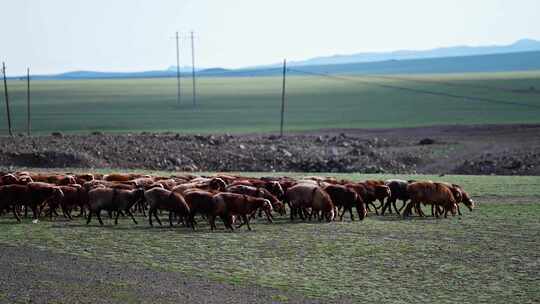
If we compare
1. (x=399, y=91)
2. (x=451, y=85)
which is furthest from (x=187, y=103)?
(x=451, y=85)

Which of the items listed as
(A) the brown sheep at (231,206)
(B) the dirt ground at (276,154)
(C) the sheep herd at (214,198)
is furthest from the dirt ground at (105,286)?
(B) the dirt ground at (276,154)

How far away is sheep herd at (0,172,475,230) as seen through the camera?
17.6 m

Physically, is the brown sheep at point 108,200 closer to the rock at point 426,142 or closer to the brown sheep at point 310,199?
the brown sheep at point 310,199

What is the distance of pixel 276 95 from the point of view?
316 ft

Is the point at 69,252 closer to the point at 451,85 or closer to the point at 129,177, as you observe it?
the point at 129,177

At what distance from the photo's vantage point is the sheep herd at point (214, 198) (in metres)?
17.6

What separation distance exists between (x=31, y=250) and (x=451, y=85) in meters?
89.8

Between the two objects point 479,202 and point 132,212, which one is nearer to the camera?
point 132,212

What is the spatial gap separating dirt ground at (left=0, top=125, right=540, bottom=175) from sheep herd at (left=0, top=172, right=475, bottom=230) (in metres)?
13.4

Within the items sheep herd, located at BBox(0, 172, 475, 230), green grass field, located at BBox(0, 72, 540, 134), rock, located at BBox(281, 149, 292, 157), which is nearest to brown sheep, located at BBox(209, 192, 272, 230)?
sheep herd, located at BBox(0, 172, 475, 230)

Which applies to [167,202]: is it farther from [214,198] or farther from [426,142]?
[426,142]

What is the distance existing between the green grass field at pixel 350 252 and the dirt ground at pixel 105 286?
→ 39cm

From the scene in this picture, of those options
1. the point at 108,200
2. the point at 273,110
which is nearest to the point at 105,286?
the point at 108,200

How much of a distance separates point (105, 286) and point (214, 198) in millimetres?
5137
